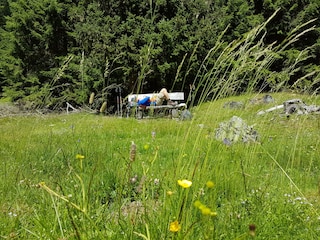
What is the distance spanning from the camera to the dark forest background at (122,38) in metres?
16.8

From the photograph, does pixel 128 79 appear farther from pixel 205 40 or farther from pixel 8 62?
pixel 8 62

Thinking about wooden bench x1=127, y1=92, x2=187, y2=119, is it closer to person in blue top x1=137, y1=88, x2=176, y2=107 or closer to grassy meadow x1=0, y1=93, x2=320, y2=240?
person in blue top x1=137, y1=88, x2=176, y2=107

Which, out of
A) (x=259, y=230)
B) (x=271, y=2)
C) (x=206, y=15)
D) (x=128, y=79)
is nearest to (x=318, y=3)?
(x=271, y=2)

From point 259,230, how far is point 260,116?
1.56 m

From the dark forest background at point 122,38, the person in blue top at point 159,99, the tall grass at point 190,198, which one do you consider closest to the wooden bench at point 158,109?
the person in blue top at point 159,99

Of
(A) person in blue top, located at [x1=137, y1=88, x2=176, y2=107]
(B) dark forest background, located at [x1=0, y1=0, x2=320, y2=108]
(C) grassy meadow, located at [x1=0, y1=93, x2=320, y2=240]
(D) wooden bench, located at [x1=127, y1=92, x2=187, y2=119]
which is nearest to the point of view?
(C) grassy meadow, located at [x1=0, y1=93, x2=320, y2=240]

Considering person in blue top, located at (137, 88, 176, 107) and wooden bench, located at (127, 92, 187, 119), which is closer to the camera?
wooden bench, located at (127, 92, 187, 119)

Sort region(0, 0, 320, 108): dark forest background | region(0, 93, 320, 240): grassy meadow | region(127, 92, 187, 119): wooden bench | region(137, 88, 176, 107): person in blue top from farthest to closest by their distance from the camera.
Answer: region(0, 0, 320, 108): dark forest background, region(137, 88, 176, 107): person in blue top, region(127, 92, 187, 119): wooden bench, region(0, 93, 320, 240): grassy meadow

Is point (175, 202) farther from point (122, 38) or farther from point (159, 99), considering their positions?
point (122, 38)

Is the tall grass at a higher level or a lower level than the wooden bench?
higher

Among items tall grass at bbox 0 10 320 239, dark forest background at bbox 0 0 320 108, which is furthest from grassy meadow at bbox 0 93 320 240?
dark forest background at bbox 0 0 320 108

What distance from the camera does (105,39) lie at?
54.7 feet

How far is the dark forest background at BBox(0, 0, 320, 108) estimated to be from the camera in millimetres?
16750

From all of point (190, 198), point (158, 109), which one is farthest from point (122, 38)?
point (190, 198)
